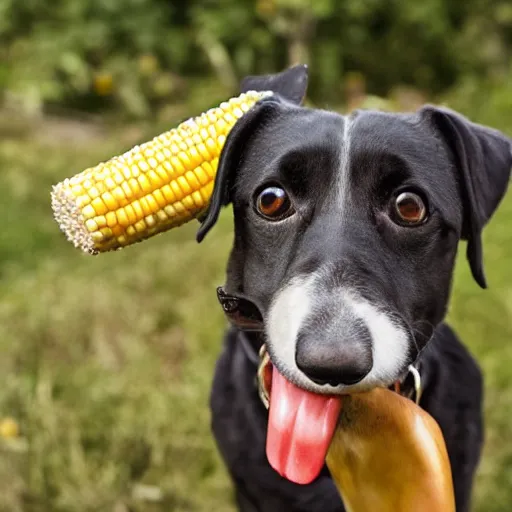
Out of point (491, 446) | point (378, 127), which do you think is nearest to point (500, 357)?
point (491, 446)

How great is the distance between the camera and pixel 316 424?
5.41ft

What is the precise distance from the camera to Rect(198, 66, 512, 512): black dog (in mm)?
1567

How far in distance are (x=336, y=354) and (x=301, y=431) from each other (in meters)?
0.26

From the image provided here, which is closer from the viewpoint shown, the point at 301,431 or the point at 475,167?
the point at 301,431

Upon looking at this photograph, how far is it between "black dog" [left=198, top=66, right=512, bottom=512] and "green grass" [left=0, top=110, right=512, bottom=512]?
87 centimetres

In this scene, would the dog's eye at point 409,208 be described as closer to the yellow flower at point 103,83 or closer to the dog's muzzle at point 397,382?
the dog's muzzle at point 397,382

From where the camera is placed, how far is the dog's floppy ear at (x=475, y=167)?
1974 mm

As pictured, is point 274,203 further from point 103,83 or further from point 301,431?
point 103,83

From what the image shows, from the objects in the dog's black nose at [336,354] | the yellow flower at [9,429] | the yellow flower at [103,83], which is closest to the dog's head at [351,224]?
the dog's black nose at [336,354]

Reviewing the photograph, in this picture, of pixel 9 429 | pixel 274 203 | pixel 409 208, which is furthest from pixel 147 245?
pixel 409 208

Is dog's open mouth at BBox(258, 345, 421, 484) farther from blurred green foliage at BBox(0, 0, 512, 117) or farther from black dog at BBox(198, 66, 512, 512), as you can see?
blurred green foliage at BBox(0, 0, 512, 117)

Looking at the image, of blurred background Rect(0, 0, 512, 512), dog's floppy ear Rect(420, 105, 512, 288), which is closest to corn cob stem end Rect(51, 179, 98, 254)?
dog's floppy ear Rect(420, 105, 512, 288)

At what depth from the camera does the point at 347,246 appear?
169 centimetres

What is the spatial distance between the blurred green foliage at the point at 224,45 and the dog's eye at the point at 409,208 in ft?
19.8
